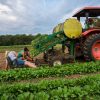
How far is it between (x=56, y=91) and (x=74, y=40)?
645cm

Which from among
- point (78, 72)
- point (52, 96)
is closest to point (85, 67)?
point (78, 72)

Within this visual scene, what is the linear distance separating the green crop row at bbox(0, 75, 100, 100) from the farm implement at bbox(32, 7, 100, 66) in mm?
4144

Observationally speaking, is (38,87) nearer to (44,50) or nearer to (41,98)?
(41,98)

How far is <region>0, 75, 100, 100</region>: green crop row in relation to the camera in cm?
603

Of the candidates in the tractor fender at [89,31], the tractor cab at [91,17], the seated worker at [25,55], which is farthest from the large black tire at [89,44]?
the seated worker at [25,55]

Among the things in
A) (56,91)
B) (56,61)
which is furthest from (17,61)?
(56,91)

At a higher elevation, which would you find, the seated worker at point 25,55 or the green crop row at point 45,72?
the seated worker at point 25,55

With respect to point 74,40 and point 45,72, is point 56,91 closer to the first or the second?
point 45,72

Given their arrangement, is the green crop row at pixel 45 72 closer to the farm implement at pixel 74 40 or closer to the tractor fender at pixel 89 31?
the farm implement at pixel 74 40

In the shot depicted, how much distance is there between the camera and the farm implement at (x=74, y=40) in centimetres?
1205

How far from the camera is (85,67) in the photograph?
1055 cm

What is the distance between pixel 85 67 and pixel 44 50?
2235 millimetres

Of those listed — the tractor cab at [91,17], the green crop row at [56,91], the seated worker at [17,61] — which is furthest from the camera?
the tractor cab at [91,17]

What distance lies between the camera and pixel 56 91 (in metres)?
6.50
